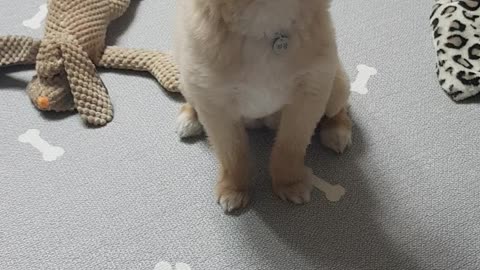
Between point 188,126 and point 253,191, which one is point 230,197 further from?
point 188,126

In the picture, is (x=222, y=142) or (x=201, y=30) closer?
(x=201, y=30)

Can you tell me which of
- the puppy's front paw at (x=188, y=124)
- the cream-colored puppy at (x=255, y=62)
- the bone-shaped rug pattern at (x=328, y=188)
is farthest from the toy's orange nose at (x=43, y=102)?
the bone-shaped rug pattern at (x=328, y=188)

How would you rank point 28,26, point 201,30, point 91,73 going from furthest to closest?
point 28,26 → point 91,73 → point 201,30

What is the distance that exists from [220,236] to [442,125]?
772 millimetres

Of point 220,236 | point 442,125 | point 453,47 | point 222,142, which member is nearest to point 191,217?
point 220,236

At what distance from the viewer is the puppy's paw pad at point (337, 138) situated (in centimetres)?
160

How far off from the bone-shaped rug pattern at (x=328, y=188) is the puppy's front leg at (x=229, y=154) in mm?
193

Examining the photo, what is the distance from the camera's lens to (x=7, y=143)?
171cm

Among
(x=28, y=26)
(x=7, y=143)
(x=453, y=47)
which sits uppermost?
(x=453, y=47)

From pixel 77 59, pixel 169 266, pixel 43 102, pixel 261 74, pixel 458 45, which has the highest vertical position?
pixel 261 74

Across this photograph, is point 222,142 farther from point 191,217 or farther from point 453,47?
point 453,47

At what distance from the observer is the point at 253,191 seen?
156 centimetres

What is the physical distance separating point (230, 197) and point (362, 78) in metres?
0.67

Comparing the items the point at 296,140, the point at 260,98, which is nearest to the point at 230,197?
the point at 296,140
